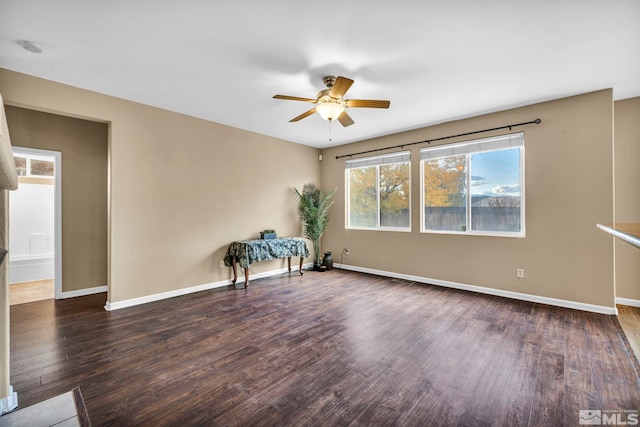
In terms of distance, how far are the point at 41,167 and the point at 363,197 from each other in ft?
21.1

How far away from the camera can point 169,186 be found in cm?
408

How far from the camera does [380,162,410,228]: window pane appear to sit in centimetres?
512

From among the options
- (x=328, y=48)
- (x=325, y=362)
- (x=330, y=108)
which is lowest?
(x=325, y=362)

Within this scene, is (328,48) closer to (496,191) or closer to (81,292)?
(496,191)

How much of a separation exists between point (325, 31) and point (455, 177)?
129 inches

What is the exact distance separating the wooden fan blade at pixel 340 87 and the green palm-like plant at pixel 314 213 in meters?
3.19

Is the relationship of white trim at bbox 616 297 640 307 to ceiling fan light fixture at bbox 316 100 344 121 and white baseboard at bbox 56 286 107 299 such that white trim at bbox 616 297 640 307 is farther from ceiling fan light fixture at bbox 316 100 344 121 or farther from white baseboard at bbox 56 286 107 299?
white baseboard at bbox 56 286 107 299

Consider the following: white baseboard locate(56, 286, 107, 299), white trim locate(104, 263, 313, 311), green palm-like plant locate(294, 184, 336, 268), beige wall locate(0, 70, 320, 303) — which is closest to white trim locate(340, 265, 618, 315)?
green palm-like plant locate(294, 184, 336, 268)

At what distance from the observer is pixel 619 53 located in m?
Result: 2.59

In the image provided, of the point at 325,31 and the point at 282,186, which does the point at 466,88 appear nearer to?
the point at 325,31

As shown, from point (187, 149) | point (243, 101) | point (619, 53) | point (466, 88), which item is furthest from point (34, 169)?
point (619, 53)

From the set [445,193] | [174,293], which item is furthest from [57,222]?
[445,193]

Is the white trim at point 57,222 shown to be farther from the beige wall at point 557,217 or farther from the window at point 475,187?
the beige wall at point 557,217

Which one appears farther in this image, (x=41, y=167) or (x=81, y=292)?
(x=41, y=167)
